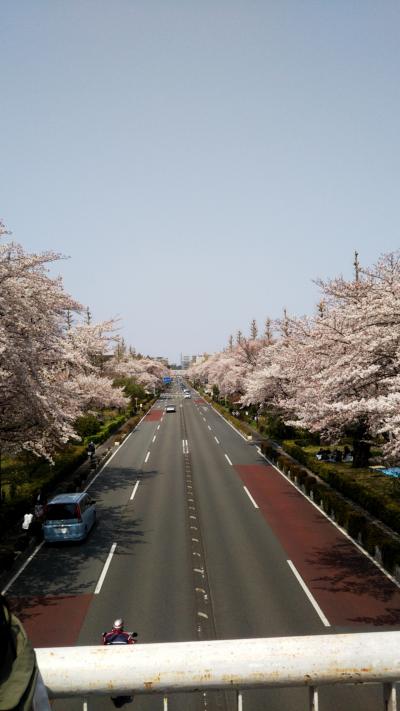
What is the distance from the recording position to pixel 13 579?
52.5 feet

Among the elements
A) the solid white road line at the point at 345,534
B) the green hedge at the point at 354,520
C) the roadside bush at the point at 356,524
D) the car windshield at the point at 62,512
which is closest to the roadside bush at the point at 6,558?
the car windshield at the point at 62,512

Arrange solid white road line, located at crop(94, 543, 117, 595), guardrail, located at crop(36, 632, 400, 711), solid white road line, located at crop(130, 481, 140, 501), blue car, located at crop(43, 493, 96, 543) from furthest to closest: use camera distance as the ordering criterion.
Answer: solid white road line, located at crop(130, 481, 140, 501), blue car, located at crop(43, 493, 96, 543), solid white road line, located at crop(94, 543, 117, 595), guardrail, located at crop(36, 632, 400, 711)

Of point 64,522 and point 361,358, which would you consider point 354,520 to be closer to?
point 361,358

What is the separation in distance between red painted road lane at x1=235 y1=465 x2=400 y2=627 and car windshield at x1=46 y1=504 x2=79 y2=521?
8.09 m

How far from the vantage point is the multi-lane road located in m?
12.0

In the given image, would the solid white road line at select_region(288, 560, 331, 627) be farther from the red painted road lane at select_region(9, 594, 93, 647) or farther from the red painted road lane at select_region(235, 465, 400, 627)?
the red painted road lane at select_region(9, 594, 93, 647)

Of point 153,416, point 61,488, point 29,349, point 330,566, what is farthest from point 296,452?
point 153,416

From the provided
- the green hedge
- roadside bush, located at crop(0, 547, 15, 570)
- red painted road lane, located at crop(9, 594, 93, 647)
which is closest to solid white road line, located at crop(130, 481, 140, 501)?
the green hedge

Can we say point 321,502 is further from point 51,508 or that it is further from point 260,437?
point 260,437

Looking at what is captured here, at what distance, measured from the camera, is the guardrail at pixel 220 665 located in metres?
1.96

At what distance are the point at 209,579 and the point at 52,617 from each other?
4.83 meters

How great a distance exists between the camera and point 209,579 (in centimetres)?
1559

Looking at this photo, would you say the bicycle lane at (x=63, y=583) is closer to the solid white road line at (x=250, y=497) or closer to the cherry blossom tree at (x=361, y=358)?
the solid white road line at (x=250, y=497)

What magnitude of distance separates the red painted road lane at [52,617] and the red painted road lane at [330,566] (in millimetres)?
6483
